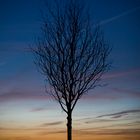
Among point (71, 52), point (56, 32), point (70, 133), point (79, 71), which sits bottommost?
point (70, 133)

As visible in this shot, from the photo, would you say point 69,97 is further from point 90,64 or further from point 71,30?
point 71,30

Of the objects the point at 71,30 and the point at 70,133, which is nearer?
the point at 70,133

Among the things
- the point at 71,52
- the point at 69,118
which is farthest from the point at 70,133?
the point at 71,52

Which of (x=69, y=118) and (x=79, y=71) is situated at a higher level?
(x=79, y=71)

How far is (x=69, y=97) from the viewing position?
43.4 feet

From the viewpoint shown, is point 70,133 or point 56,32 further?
point 56,32

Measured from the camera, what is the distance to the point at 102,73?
14.3 meters

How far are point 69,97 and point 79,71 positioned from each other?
4.89ft

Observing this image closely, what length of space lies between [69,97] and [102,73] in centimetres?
245

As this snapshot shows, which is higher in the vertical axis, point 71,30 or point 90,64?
point 71,30

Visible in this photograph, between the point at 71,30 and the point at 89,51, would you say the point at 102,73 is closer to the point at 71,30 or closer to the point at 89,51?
the point at 89,51

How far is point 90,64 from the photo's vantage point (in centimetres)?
1391

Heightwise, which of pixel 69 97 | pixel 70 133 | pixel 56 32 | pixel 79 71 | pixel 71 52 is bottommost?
pixel 70 133

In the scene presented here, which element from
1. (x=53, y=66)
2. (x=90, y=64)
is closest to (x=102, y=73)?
→ (x=90, y=64)
